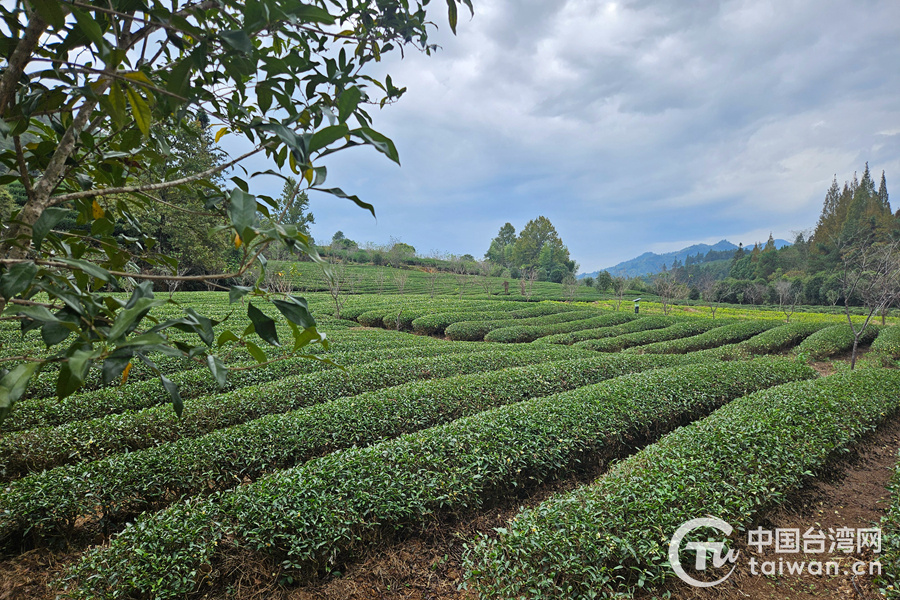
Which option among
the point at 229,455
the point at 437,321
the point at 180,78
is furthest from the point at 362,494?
the point at 437,321

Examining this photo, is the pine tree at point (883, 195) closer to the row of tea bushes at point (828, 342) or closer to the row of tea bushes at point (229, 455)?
the row of tea bushes at point (828, 342)

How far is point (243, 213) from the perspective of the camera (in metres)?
0.71

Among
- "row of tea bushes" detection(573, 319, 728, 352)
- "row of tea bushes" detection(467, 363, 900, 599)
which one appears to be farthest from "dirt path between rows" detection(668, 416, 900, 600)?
"row of tea bushes" detection(573, 319, 728, 352)

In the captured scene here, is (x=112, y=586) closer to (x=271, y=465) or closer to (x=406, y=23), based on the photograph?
(x=271, y=465)

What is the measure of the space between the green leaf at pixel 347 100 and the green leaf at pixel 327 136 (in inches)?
5.4

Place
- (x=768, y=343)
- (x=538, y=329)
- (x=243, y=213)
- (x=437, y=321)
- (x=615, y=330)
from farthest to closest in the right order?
(x=437, y=321) < (x=615, y=330) < (x=538, y=329) < (x=768, y=343) < (x=243, y=213)

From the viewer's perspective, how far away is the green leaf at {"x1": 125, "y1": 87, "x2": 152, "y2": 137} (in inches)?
32.9

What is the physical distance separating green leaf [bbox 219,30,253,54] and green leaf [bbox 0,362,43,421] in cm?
69

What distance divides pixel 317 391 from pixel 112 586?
11.5ft

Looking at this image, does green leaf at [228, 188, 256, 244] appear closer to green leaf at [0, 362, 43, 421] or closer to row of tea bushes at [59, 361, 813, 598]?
green leaf at [0, 362, 43, 421]

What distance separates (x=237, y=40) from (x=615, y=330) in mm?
16653

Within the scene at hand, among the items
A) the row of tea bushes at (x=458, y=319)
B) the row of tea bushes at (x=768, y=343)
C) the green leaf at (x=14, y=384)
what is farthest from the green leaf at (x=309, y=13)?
the row of tea bushes at (x=458, y=319)

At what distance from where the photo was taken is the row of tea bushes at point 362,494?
242 cm

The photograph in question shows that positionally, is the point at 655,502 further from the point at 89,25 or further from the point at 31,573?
the point at 31,573
